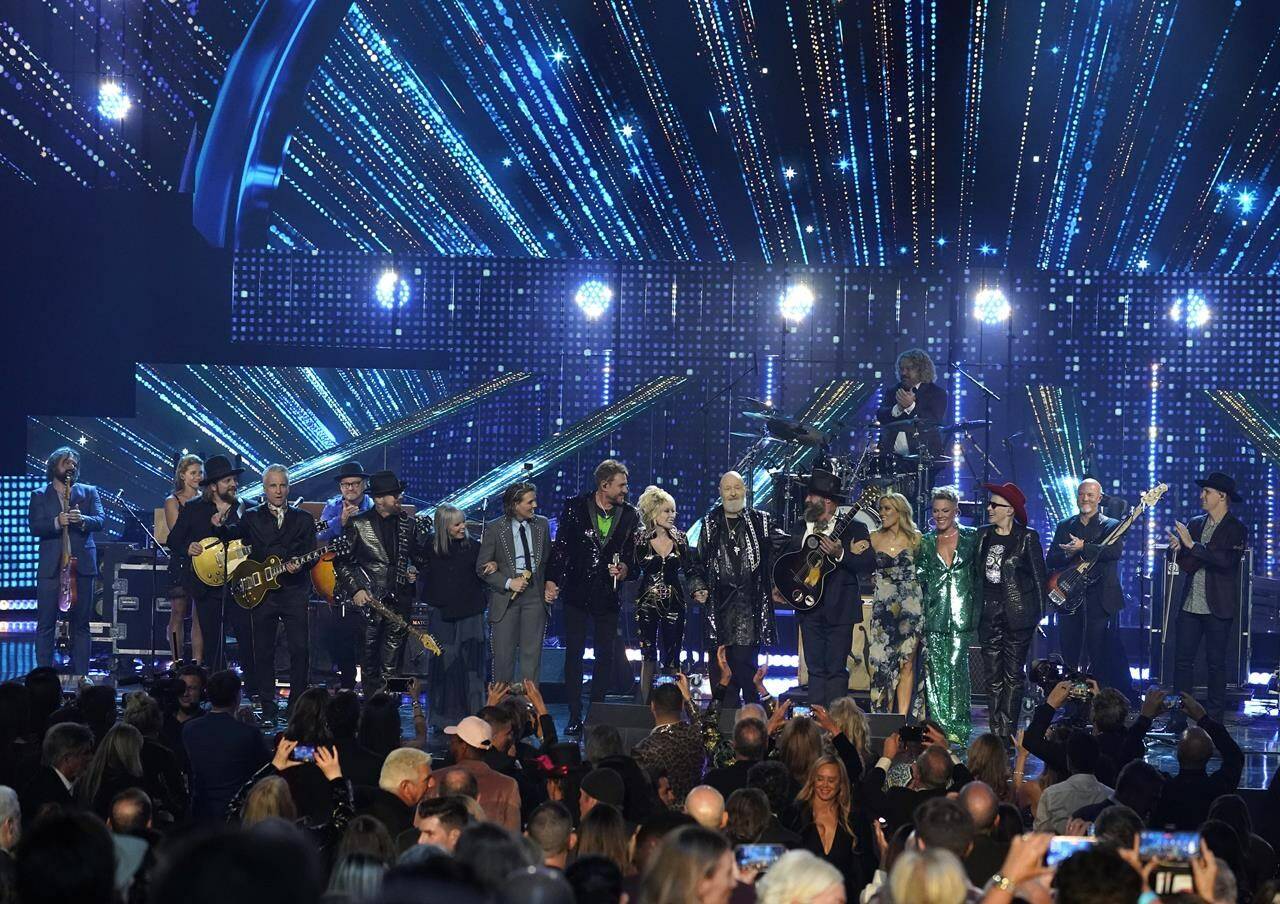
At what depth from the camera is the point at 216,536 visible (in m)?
11.6

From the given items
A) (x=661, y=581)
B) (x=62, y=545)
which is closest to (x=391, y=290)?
(x=62, y=545)

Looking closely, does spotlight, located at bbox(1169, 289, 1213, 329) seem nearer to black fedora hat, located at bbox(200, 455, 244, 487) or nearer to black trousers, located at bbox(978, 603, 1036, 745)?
black trousers, located at bbox(978, 603, 1036, 745)

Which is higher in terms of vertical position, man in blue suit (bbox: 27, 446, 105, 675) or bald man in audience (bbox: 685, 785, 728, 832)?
man in blue suit (bbox: 27, 446, 105, 675)

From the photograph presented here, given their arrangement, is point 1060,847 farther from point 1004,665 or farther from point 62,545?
point 62,545

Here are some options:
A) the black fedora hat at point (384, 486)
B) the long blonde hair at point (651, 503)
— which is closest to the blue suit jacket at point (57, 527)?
the black fedora hat at point (384, 486)

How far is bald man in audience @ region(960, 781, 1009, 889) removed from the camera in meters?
5.68

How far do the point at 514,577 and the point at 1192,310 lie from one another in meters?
9.05

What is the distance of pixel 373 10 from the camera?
16.9 m

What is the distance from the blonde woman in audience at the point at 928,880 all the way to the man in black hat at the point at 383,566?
708 centimetres

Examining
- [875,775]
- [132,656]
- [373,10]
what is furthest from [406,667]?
[373,10]

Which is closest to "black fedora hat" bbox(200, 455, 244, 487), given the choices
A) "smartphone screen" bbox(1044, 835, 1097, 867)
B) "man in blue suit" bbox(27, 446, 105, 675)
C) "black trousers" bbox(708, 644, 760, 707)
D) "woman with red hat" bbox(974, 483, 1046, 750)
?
"man in blue suit" bbox(27, 446, 105, 675)

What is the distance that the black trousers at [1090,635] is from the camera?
12195 millimetres

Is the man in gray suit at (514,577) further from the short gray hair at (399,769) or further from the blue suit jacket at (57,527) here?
the short gray hair at (399,769)

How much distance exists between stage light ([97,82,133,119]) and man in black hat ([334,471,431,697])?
24.1ft
